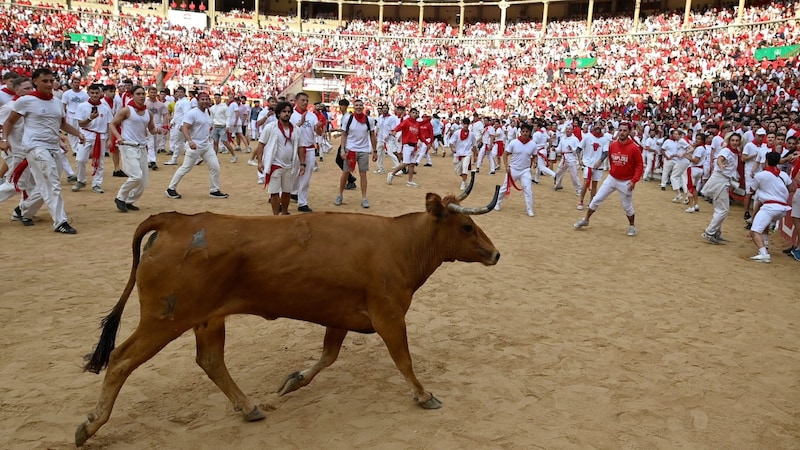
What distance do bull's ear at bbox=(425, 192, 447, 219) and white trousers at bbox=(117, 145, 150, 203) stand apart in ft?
24.0

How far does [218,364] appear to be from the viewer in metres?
3.79

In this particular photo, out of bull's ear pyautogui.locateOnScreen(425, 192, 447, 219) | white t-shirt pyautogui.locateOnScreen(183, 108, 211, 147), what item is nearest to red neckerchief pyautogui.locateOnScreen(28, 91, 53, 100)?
white t-shirt pyautogui.locateOnScreen(183, 108, 211, 147)

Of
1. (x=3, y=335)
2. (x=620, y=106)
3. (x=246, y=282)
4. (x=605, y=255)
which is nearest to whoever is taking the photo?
(x=246, y=282)

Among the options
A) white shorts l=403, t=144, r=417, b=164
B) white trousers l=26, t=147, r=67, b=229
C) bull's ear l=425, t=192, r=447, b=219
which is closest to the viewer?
bull's ear l=425, t=192, r=447, b=219

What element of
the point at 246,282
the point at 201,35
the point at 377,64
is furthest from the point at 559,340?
the point at 201,35

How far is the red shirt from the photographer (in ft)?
34.9

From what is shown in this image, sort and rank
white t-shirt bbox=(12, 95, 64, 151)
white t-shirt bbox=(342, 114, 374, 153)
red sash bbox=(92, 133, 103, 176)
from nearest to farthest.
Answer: white t-shirt bbox=(12, 95, 64, 151) → white t-shirt bbox=(342, 114, 374, 153) → red sash bbox=(92, 133, 103, 176)

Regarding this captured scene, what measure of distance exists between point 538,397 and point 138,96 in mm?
9135

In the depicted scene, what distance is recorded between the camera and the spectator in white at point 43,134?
7930mm

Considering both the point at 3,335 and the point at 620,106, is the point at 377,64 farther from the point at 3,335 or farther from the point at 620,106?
the point at 3,335

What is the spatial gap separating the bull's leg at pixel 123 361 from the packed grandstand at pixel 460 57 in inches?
1096

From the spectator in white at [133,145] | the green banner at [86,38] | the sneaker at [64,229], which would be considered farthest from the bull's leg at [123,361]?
the green banner at [86,38]

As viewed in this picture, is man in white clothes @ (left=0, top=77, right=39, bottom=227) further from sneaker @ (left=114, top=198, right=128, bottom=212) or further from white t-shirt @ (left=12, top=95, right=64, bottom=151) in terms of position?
sneaker @ (left=114, top=198, right=128, bottom=212)

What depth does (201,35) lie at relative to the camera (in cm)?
5122
